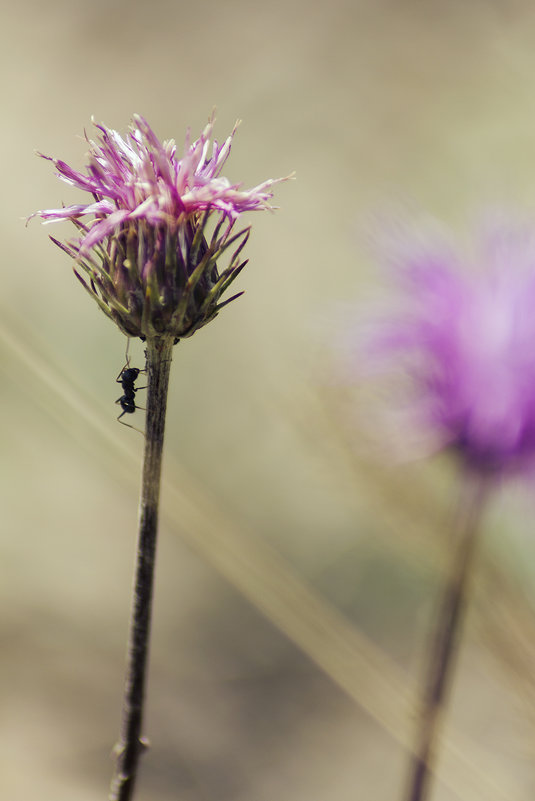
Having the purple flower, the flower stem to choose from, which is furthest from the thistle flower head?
the purple flower

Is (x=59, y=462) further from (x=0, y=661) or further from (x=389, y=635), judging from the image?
(x=389, y=635)

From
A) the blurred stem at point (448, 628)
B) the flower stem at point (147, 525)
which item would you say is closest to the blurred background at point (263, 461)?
the blurred stem at point (448, 628)

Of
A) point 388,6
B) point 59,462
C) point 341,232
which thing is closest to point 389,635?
point 59,462

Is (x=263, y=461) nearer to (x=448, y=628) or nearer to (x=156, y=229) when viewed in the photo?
(x=448, y=628)

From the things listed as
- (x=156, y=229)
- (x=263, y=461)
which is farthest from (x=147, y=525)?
(x=263, y=461)

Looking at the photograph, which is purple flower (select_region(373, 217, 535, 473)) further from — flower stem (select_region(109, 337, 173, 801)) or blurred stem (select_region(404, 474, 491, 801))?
flower stem (select_region(109, 337, 173, 801))

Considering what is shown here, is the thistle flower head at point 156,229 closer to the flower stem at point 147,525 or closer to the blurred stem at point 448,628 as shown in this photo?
the flower stem at point 147,525
